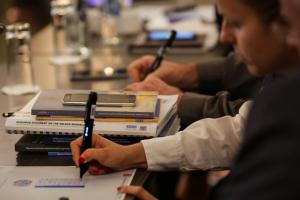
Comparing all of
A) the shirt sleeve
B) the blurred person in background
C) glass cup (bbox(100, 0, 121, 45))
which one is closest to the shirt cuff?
the shirt sleeve

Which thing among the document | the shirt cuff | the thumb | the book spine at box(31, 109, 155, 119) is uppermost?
the book spine at box(31, 109, 155, 119)

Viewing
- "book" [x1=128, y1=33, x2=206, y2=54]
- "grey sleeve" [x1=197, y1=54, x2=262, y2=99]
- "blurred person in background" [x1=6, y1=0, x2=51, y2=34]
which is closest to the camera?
"grey sleeve" [x1=197, y1=54, x2=262, y2=99]

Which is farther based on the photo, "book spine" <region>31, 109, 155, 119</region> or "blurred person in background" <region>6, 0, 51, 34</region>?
"blurred person in background" <region>6, 0, 51, 34</region>

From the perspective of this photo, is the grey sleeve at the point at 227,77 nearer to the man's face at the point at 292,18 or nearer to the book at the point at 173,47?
the book at the point at 173,47

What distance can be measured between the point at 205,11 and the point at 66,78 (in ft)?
4.44

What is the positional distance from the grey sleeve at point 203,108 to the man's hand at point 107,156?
0.30 m

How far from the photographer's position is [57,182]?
121 centimetres

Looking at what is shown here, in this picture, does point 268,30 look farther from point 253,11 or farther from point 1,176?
point 1,176

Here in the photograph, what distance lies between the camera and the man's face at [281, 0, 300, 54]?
2.62 ft

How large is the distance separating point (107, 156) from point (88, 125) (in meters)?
0.08

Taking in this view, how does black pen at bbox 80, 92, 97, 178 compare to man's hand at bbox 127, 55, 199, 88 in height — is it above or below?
above

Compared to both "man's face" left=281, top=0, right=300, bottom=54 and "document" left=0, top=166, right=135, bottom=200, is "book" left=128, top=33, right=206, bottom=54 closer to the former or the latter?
"document" left=0, top=166, right=135, bottom=200

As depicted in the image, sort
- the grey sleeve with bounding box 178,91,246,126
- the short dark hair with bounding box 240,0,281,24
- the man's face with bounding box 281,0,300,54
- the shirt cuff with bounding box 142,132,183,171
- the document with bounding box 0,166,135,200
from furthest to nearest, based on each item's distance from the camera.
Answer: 1. the grey sleeve with bounding box 178,91,246,126
2. the shirt cuff with bounding box 142,132,183,171
3. the document with bounding box 0,166,135,200
4. the short dark hair with bounding box 240,0,281,24
5. the man's face with bounding box 281,0,300,54

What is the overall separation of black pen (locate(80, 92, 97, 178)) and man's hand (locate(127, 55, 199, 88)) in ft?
2.09
